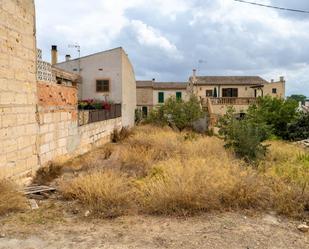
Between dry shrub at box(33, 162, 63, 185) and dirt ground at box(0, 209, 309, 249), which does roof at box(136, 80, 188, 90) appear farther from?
dirt ground at box(0, 209, 309, 249)

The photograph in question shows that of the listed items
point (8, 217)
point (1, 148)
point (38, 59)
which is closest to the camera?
point (8, 217)

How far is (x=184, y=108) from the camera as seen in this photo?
2281 centimetres

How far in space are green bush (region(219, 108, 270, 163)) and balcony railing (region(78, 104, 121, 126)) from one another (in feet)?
18.2

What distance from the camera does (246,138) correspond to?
36.4 feet

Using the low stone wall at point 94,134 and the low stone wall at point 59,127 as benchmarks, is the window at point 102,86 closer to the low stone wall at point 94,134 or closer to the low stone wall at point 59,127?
the low stone wall at point 94,134

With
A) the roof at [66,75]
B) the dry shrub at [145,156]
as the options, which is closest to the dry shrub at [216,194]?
the dry shrub at [145,156]

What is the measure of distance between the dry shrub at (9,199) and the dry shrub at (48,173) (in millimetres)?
1854

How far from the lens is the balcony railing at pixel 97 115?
1255 centimetres

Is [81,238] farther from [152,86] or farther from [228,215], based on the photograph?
[152,86]

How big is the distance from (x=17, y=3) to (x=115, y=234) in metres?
5.61

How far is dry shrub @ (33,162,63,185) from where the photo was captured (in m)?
8.04

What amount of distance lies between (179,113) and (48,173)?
15.3 meters

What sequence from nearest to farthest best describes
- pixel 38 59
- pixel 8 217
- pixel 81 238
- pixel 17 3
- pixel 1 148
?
pixel 81 238 → pixel 8 217 → pixel 1 148 → pixel 17 3 → pixel 38 59

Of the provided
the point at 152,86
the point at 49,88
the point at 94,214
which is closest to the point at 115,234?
the point at 94,214
